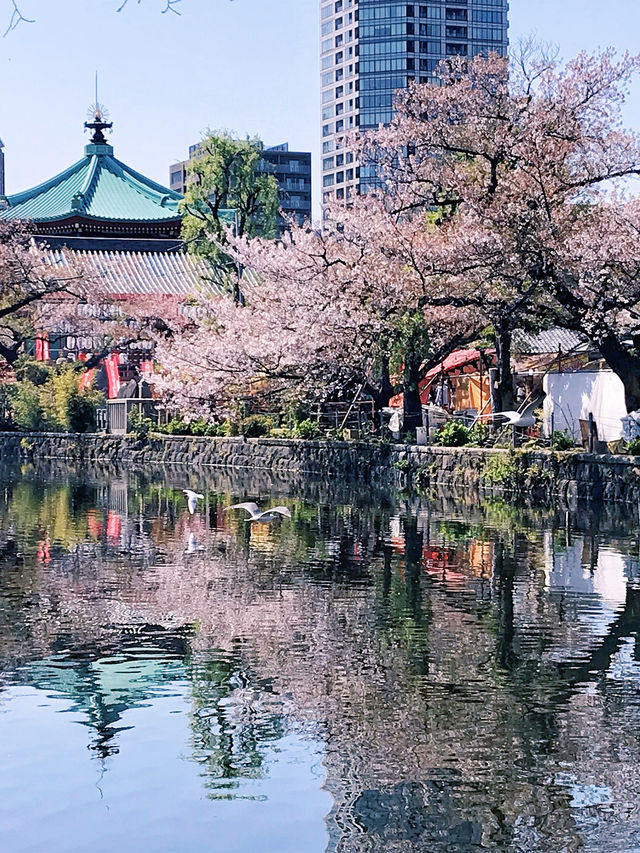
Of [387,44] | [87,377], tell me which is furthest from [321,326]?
[387,44]

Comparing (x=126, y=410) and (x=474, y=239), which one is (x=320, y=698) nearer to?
(x=474, y=239)

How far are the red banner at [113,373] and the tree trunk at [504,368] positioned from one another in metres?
20.3

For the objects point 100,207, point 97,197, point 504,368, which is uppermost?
point 97,197

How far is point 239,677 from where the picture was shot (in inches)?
398

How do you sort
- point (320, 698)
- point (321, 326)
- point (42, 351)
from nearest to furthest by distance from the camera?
1. point (320, 698)
2. point (321, 326)
3. point (42, 351)

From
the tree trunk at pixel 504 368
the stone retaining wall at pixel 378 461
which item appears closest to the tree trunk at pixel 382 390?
the stone retaining wall at pixel 378 461

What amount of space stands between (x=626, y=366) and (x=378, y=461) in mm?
7747

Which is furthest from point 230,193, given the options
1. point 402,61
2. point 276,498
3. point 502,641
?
point 402,61

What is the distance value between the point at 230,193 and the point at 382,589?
104ft

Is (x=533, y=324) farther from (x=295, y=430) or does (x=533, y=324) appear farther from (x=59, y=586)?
(x=59, y=586)

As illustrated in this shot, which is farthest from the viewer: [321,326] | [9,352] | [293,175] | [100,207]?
[293,175]

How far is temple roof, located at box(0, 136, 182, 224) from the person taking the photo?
5638 centimetres

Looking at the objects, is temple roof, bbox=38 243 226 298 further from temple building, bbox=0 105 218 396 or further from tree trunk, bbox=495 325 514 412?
tree trunk, bbox=495 325 514 412

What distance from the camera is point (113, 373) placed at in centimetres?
4634
